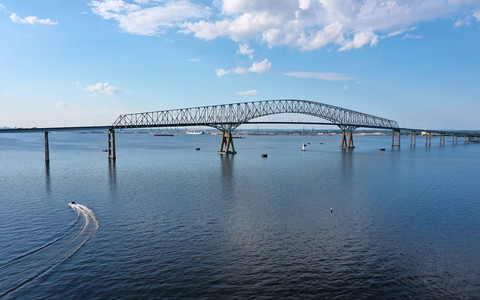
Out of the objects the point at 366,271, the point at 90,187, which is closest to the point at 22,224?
the point at 90,187

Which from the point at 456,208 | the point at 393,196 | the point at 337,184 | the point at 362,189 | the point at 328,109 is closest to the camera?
the point at 456,208

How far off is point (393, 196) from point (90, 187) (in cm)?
5255

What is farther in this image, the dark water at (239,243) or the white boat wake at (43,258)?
the white boat wake at (43,258)

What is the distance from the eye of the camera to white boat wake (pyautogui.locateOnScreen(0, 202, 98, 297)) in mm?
21744

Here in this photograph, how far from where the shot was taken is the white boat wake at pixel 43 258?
2174 centimetres

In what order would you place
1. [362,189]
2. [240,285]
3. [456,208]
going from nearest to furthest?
1. [240,285]
2. [456,208]
3. [362,189]

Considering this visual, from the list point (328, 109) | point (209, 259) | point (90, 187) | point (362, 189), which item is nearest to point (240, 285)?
point (209, 259)

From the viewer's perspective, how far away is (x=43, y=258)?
25.2 metres

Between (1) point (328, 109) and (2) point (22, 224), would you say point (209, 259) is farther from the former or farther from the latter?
(1) point (328, 109)

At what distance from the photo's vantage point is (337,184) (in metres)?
59.1

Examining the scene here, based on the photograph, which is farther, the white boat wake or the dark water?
the white boat wake

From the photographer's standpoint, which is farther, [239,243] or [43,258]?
[239,243]

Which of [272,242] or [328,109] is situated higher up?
[328,109]

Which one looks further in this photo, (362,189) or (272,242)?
(362,189)
